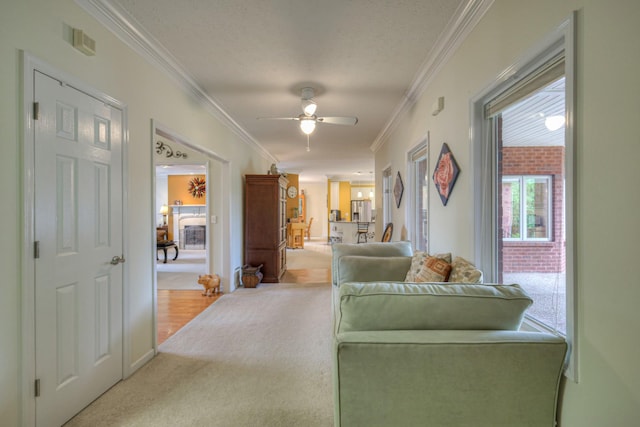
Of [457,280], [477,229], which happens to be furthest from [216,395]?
[477,229]

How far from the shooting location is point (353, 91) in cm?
349

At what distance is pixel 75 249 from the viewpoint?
1.87 metres

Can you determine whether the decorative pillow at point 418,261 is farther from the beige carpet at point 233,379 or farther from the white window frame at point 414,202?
the white window frame at point 414,202

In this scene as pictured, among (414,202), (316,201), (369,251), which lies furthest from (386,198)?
(316,201)

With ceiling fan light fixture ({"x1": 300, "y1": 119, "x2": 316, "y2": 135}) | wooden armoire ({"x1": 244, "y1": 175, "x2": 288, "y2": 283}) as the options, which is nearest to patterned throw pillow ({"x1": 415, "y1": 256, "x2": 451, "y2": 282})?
ceiling fan light fixture ({"x1": 300, "y1": 119, "x2": 316, "y2": 135})

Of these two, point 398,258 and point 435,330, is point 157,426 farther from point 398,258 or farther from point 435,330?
point 398,258

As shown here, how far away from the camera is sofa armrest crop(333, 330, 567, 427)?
1164 mm

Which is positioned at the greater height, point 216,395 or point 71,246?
point 71,246

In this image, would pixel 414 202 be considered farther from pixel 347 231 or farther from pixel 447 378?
pixel 347 231

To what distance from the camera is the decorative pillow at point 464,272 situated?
187cm

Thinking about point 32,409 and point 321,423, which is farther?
point 321,423

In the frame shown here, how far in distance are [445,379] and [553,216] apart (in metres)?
1.16

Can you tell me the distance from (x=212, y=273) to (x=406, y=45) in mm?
4322

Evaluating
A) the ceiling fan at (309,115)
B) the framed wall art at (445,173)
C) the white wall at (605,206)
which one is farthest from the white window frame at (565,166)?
the ceiling fan at (309,115)
